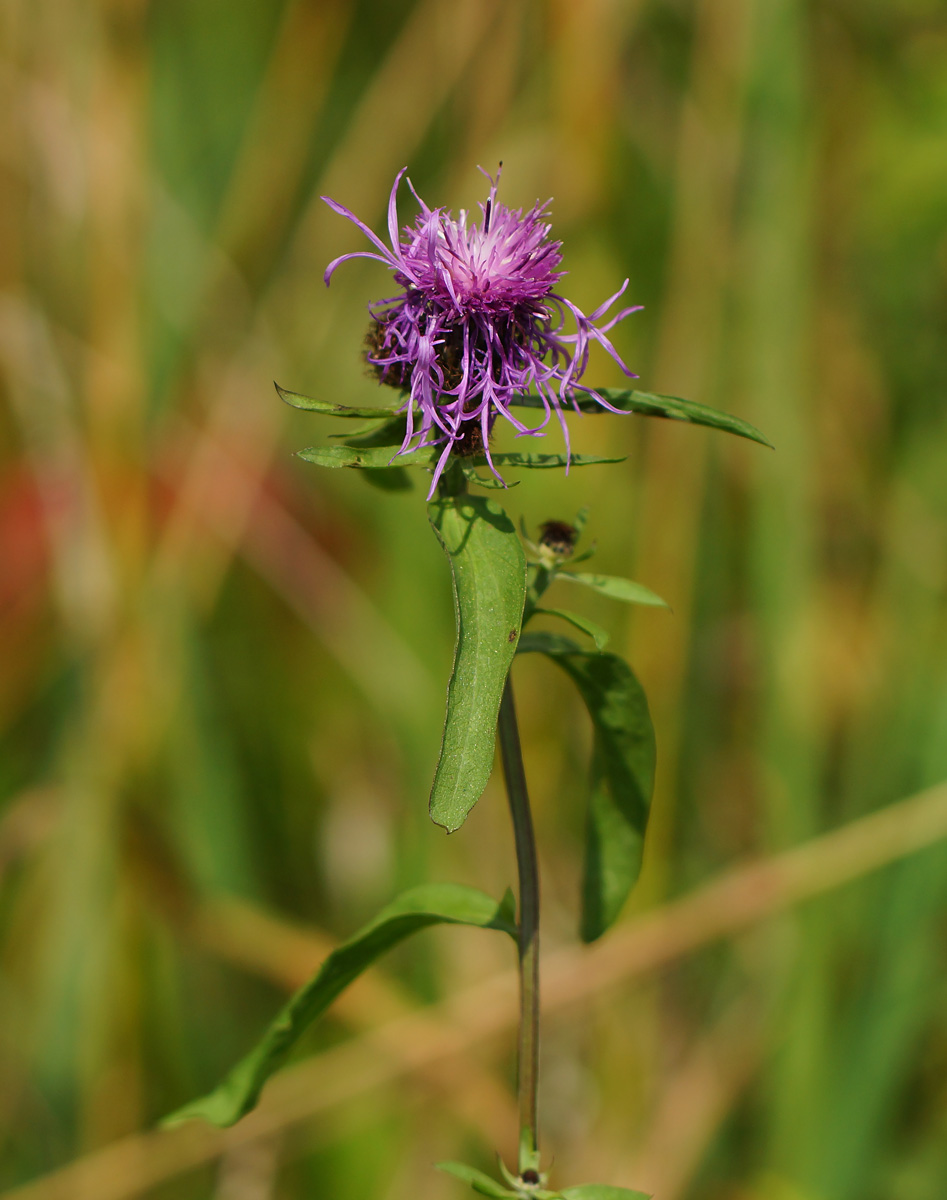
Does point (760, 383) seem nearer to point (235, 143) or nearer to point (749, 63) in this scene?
point (749, 63)

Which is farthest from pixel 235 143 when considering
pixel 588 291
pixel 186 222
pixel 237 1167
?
pixel 237 1167

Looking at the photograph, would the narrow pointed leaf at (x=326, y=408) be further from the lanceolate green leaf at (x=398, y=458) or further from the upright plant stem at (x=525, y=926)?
the upright plant stem at (x=525, y=926)

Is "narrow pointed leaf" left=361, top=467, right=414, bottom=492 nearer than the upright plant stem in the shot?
No

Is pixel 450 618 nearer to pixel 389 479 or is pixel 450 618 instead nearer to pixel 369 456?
pixel 389 479

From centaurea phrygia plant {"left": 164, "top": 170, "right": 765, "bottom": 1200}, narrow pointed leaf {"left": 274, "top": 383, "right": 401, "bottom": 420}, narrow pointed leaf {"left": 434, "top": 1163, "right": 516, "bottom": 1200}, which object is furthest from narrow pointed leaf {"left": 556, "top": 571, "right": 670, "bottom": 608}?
narrow pointed leaf {"left": 434, "top": 1163, "right": 516, "bottom": 1200}

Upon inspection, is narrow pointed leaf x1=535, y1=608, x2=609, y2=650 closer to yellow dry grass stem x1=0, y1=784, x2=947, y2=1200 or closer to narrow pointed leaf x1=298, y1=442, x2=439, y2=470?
narrow pointed leaf x1=298, y1=442, x2=439, y2=470

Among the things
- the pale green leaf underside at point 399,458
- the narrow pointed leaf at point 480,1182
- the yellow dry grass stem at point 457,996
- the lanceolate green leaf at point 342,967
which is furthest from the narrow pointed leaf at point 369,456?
the yellow dry grass stem at point 457,996

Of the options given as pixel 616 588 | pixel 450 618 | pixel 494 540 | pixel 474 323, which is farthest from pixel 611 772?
pixel 450 618
